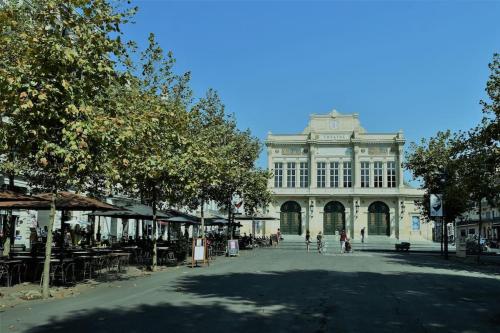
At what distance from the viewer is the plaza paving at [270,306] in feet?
29.4

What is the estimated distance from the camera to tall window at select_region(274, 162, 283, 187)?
70625 millimetres

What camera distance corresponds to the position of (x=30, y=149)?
39.9ft

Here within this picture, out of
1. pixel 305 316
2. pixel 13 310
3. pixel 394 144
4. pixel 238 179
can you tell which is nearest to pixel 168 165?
pixel 13 310

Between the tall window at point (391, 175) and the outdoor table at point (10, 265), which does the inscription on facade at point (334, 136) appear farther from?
the outdoor table at point (10, 265)

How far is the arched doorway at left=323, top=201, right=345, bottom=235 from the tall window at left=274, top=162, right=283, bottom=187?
7133 mm

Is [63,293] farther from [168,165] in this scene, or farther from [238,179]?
[238,179]

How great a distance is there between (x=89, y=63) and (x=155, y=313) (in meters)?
5.89

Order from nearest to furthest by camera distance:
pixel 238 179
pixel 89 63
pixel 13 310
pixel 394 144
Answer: pixel 13 310 < pixel 89 63 < pixel 238 179 < pixel 394 144

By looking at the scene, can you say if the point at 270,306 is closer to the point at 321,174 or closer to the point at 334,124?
the point at 321,174

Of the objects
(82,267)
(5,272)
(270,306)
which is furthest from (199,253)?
(270,306)

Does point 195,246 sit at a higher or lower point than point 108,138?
lower

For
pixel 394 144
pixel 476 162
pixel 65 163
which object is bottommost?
pixel 65 163

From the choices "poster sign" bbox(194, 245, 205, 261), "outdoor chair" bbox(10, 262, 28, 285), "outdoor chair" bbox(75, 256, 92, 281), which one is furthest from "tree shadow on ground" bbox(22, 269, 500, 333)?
"poster sign" bbox(194, 245, 205, 261)

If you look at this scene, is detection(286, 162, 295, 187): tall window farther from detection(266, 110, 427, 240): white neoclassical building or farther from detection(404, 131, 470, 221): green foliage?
detection(404, 131, 470, 221): green foliage
